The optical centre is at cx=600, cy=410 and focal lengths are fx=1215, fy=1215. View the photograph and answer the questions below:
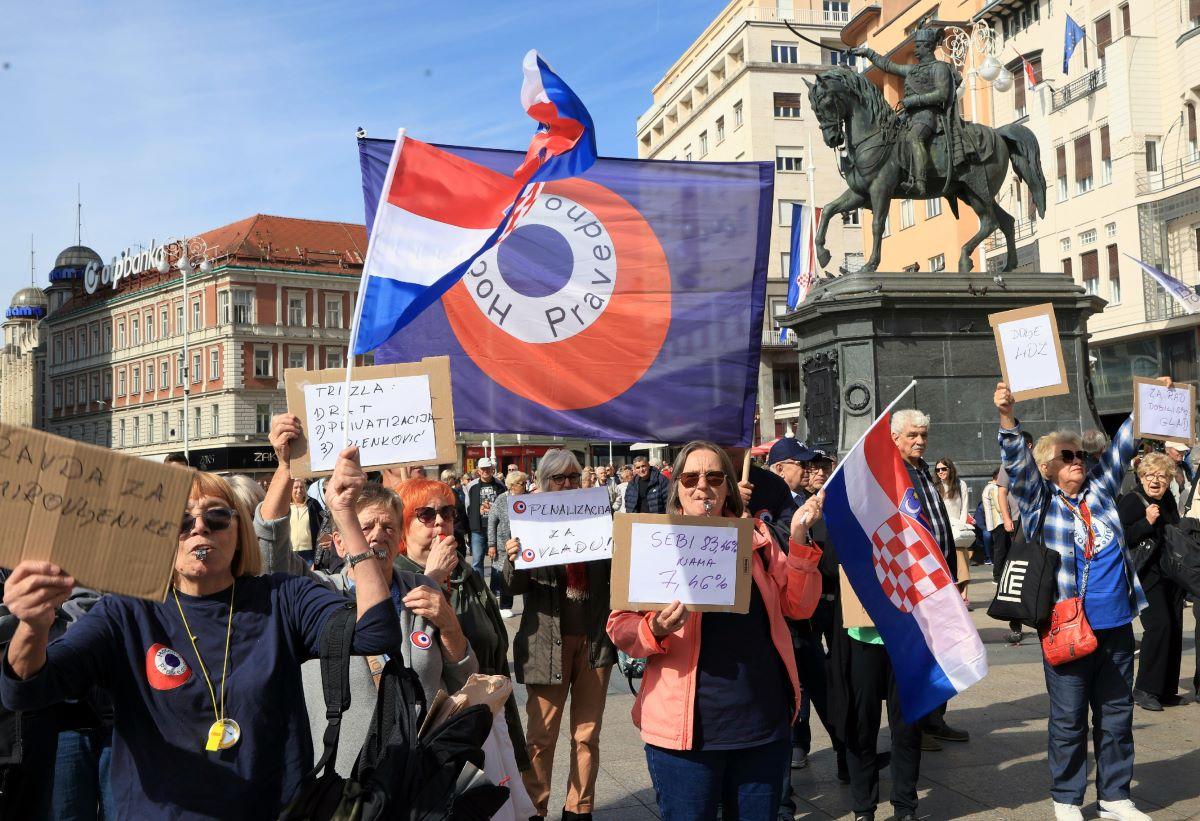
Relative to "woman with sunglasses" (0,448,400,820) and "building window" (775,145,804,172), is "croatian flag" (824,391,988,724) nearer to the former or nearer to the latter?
"woman with sunglasses" (0,448,400,820)

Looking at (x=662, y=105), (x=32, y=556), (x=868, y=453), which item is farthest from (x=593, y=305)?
(x=662, y=105)

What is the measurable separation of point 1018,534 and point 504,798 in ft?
11.2

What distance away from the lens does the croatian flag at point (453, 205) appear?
5031 millimetres

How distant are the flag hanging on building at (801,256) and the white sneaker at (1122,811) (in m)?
21.1

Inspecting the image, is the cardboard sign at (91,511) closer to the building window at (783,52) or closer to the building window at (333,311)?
the building window at (783,52)

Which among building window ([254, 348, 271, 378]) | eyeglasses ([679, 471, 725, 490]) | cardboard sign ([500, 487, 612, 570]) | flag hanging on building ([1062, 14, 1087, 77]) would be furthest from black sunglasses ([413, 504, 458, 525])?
building window ([254, 348, 271, 378])

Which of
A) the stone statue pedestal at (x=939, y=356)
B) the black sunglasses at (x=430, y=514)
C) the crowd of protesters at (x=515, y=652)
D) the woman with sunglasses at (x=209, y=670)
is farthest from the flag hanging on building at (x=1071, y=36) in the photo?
the woman with sunglasses at (x=209, y=670)

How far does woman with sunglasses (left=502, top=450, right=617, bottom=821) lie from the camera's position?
5668mm

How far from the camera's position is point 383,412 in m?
4.30

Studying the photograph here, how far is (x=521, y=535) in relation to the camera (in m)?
5.66

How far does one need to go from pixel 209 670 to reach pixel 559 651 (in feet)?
9.79

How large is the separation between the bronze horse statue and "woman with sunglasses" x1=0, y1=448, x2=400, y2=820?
1313 centimetres

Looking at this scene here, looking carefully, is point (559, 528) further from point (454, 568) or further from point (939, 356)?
point (939, 356)

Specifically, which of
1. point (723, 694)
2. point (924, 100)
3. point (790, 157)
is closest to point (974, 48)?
point (790, 157)
